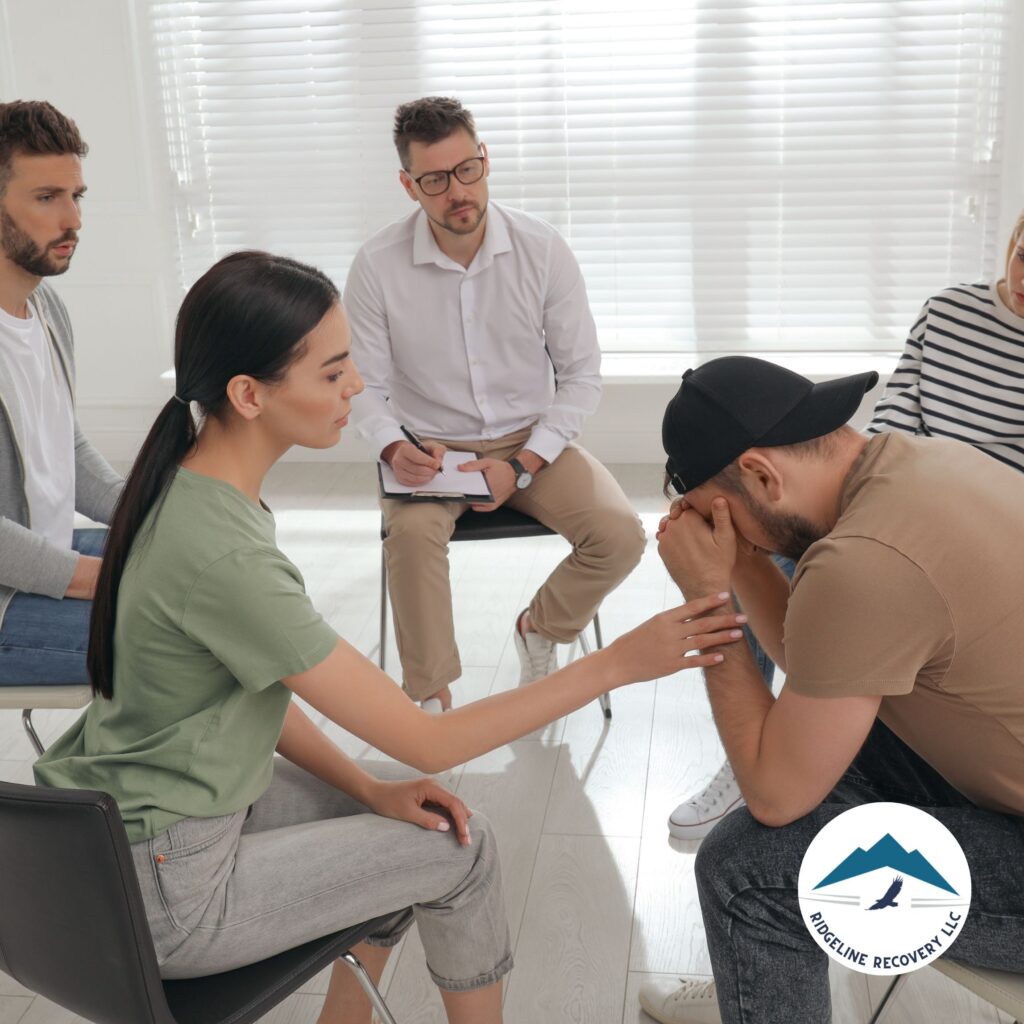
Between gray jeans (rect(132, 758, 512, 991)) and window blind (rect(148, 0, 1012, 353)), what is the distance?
343cm

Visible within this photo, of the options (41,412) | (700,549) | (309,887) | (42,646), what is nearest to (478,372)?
(41,412)

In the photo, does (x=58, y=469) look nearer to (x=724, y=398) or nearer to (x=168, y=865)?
(x=168, y=865)

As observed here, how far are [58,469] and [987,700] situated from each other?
69.6 inches

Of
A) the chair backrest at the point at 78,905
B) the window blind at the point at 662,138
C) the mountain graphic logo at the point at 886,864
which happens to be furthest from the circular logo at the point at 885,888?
the window blind at the point at 662,138

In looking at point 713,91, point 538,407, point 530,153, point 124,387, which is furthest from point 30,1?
Answer: point 538,407

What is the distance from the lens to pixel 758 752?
1.50 metres

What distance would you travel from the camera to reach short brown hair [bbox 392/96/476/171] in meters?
2.97

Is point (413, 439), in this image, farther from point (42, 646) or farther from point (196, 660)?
point (196, 660)

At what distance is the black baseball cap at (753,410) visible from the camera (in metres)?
1.50

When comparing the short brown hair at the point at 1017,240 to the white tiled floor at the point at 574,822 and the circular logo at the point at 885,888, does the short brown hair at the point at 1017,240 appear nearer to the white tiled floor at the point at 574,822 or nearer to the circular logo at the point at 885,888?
the white tiled floor at the point at 574,822

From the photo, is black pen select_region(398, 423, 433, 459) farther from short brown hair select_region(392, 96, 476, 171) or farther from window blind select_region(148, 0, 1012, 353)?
window blind select_region(148, 0, 1012, 353)

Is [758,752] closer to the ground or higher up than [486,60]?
closer to the ground

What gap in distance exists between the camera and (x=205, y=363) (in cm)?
155

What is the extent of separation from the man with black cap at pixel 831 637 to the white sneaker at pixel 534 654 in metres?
1.27
